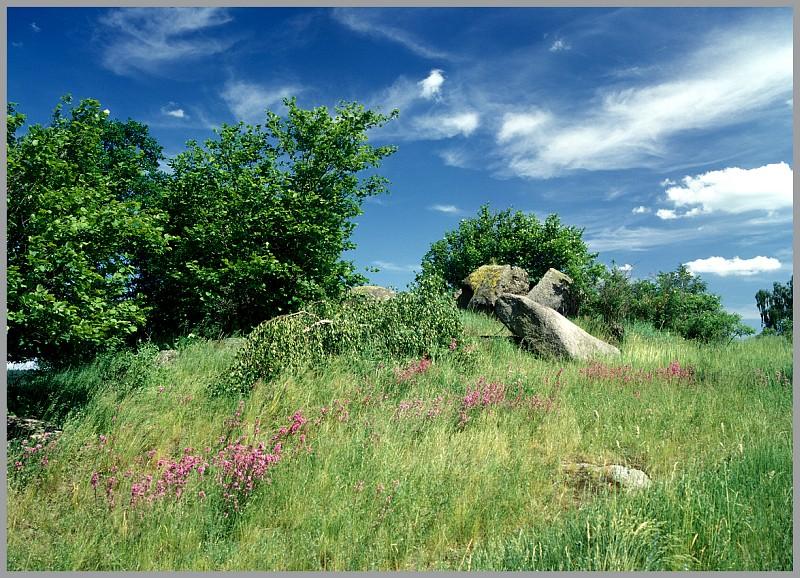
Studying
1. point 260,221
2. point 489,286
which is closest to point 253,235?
point 260,221

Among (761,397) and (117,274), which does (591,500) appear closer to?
(761,397)

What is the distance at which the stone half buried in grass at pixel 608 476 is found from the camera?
5062 millimetres

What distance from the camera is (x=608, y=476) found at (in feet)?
17.1

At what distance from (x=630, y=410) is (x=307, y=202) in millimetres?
10602

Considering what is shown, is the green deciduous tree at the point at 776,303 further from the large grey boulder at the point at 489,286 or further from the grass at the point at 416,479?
the grass at the point at 416,479

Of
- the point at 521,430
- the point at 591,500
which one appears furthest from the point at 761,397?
the point at 591,500

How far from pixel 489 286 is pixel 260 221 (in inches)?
338

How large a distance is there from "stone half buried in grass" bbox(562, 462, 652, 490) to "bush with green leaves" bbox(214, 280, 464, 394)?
14.8 ft

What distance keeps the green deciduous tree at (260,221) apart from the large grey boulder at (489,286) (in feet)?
17.3

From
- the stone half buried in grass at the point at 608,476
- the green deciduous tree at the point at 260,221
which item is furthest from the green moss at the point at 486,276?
the stone half buried in grass at the point at 608,476

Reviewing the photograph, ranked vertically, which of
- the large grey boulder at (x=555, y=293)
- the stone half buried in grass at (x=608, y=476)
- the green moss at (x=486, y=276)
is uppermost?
the green moss at (x=486, y=276)

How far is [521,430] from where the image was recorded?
6582 mm

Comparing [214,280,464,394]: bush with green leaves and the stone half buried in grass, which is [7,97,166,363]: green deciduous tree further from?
the stone half buried in grass

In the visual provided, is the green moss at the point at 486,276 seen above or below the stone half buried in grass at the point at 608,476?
above
